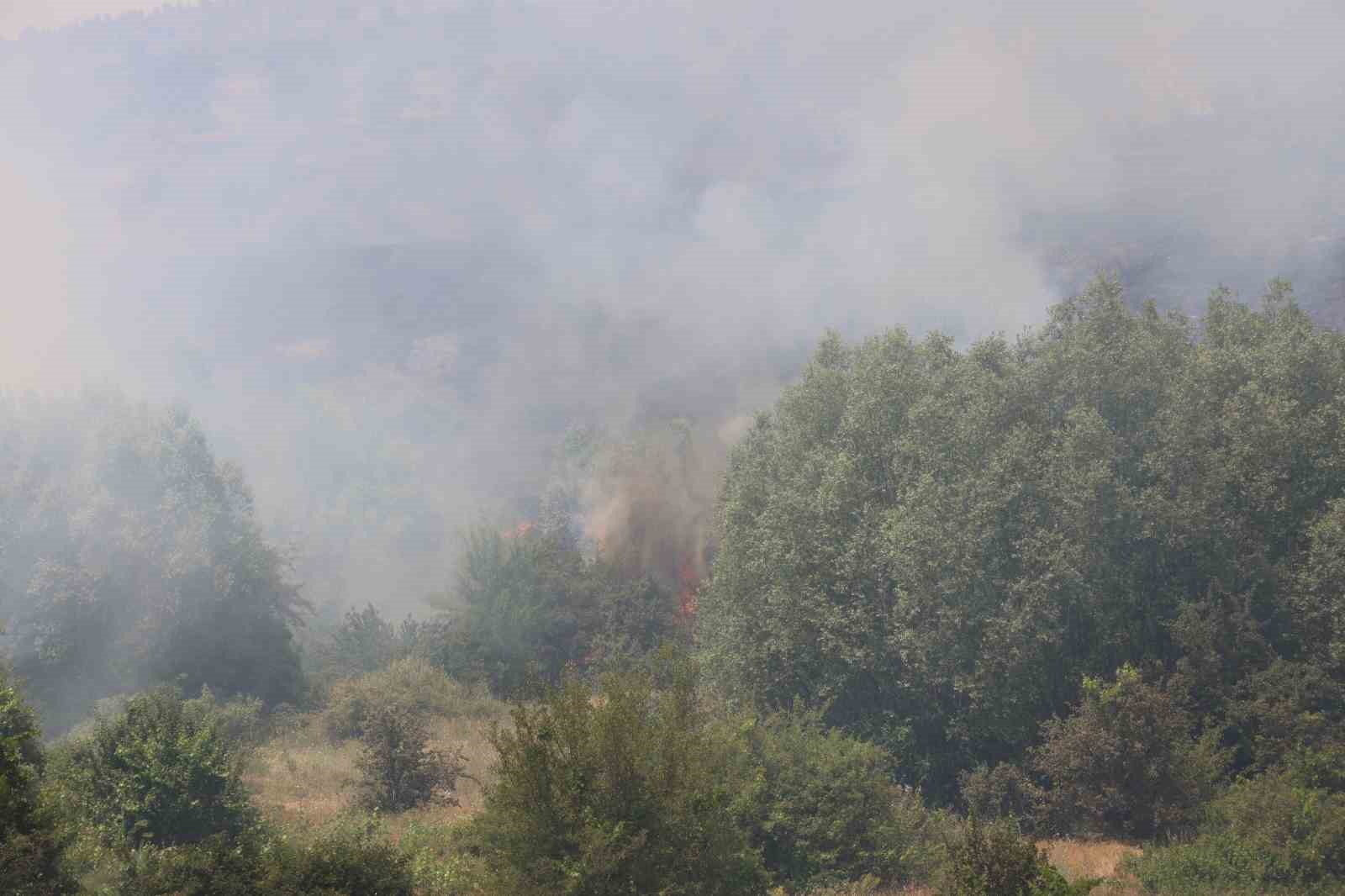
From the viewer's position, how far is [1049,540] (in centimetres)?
2997

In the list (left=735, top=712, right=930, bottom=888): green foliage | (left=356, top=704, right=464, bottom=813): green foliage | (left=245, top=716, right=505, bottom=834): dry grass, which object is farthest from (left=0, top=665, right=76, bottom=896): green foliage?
(left=356, top=704, right=464, bottom=813): green foliage

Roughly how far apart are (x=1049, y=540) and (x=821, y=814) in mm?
→ 11355

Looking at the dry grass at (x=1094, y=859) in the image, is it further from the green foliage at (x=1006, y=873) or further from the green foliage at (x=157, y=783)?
the green foliage at (x=157, y=783)

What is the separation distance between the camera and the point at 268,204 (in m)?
152

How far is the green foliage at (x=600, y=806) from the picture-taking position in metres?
15.5

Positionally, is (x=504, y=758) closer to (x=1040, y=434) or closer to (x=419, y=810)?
(x=419, y=810)

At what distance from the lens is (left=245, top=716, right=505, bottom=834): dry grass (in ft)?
87.0

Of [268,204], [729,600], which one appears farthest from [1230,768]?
[268,204]

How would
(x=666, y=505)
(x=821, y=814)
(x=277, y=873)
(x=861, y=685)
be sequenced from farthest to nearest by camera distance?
(x=666, y=505) → (x=861, y=685) → (x=821, y=814) → (x=277, y=873)

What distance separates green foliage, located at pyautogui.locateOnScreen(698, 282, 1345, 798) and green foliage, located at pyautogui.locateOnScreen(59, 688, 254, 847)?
15.3 metres

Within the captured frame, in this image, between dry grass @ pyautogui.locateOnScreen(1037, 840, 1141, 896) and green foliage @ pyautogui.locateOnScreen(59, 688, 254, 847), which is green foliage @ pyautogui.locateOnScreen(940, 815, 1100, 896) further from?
green foliage @ pyautogui.locateOnScreen(59, 688, 254, 847)

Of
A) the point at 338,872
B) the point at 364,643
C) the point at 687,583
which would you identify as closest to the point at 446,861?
the point at 338,872

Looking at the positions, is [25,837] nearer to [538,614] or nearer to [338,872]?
[338,872]

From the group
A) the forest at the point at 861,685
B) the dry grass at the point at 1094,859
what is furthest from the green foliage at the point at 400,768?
the dry grass at the point at 1094,859
